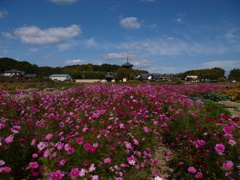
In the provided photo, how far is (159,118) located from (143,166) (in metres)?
2.25

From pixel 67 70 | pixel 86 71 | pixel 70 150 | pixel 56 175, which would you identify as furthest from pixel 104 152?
pixel 67 70

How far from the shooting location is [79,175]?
7.04 feet

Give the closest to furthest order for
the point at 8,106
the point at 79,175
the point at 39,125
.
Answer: the point at 79,175 < the point at 39,125 < the point at 8,106

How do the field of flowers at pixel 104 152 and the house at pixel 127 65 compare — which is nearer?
the field of flowers at pixel 104 152

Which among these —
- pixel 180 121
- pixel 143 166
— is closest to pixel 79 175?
pixel 143 166

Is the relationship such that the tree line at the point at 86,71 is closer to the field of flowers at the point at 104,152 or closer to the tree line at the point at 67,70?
the tree line at the point at 67,70

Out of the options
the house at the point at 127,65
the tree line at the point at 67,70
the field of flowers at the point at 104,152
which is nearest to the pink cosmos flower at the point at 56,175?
the field of flowers at the point at 104,152

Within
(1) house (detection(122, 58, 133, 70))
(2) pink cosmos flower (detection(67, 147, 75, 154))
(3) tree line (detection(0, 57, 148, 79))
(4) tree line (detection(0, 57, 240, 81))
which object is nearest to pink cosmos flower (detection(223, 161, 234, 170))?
(2) pink cosmos flower (detection(67, 147, 75, 154))

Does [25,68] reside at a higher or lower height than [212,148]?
higher

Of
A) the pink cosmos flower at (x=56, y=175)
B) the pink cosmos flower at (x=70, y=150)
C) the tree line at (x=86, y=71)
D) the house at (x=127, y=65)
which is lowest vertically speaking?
the pink cosmos flower at (x=56, y=175)

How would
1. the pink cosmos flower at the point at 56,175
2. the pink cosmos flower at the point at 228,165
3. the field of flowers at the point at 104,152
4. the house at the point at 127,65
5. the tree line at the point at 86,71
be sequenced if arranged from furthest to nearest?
1. the house at the point at 127,65
2. the tree line at the point at 86,71
3. the field of flowers at the point at 104,152
4. the pink cosmos flower at the point at 228,165
5. the pink cosmos flower at the point at 56,175

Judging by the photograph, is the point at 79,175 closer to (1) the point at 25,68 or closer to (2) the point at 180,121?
(2) the point at 180,121

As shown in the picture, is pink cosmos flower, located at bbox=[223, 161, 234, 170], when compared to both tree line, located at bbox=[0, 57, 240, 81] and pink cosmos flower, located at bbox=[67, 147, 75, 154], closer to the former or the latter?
pink cosmos flower, located at bbox=[67, 147, 75, 154]

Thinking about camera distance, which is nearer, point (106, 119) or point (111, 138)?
point (111, 138)
